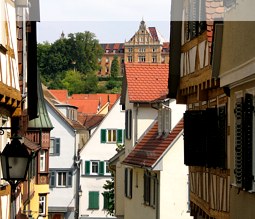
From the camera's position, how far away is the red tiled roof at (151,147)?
26.7m

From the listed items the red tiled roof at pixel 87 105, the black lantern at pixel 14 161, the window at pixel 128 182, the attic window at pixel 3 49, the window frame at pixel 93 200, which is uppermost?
the red tiled roof at pixel 87 105

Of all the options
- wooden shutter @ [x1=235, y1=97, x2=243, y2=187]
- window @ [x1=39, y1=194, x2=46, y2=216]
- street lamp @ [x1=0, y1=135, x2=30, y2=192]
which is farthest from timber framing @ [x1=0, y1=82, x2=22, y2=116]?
window @ [x1=39, y1=194, x2=46, y2=216]

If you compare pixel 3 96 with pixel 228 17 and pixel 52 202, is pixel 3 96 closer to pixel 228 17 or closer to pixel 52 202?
pixel 228 17

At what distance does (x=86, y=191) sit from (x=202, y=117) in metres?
41.0

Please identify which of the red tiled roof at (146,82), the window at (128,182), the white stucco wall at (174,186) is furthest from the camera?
the window at (128,182)

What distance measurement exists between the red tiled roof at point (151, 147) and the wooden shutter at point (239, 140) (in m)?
13.7

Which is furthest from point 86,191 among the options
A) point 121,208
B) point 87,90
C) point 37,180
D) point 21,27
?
point 87,90

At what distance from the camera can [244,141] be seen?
39.6 ft

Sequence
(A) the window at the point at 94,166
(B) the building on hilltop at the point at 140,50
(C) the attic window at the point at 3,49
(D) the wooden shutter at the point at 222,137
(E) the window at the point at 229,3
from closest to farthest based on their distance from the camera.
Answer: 1. (E) the window at the point at 229,3
2. (C) the attic window at the point at 3,49
3. (D) the wooden shutter at the point at 222,137
4. (A) the window at the point at 94,166
5. (B) the building on hilltop at the point at 140,50

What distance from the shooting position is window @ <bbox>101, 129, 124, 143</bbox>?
5591cm

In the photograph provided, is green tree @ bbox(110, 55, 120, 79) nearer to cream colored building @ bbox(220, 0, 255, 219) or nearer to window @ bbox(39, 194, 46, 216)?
window @ bbox(39, 194, 46, 216)

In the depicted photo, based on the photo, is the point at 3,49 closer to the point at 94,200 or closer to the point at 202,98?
the point at 202,98

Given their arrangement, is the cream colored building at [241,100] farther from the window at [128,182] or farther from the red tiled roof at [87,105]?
the red tiled roof at [87,105]

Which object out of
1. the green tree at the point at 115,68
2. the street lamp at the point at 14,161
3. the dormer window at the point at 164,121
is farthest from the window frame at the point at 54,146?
the green tree at the point at 115,68
